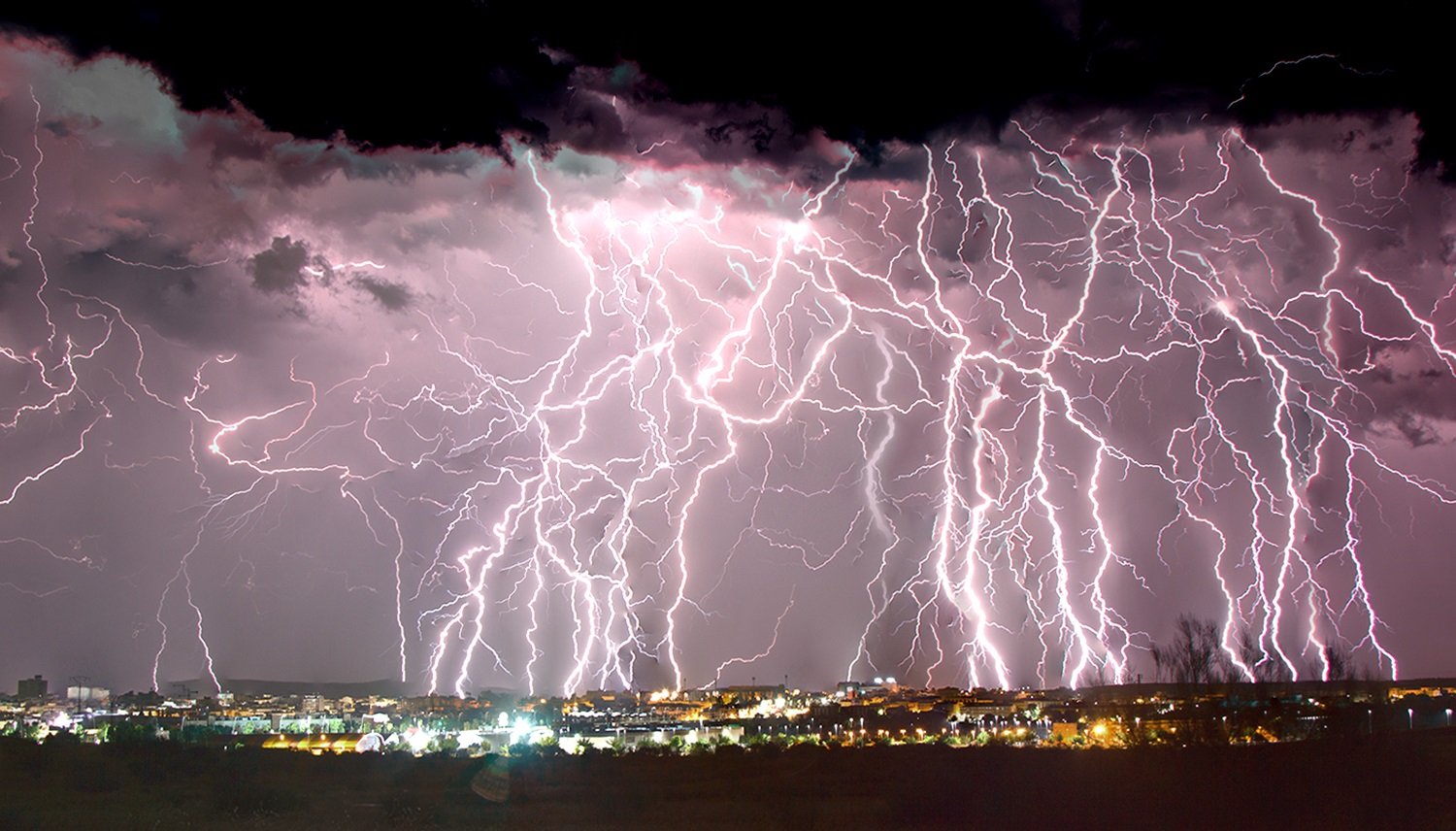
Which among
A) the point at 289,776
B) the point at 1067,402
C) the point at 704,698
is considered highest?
the point at 1067,402

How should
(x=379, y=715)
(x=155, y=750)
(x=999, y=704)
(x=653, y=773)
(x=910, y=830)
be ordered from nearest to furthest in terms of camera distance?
(x=910, y=830) < (x=653, y=773) < (x=155, y=750) < (x=999, y=704) < (x=379, y=715)

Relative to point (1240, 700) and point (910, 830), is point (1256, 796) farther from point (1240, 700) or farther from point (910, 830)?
point (1240, 700)

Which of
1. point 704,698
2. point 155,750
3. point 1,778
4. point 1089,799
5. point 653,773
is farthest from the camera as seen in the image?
point 704,698

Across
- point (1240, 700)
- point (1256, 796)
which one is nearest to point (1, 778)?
point (1256, 796)

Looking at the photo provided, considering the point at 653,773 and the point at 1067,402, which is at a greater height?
the point at 1067,402

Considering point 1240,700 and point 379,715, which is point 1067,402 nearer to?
point 1240,700

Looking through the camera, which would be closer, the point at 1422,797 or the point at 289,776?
the point at 1422,797

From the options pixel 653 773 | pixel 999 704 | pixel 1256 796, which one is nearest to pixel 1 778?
pixel 653 773
